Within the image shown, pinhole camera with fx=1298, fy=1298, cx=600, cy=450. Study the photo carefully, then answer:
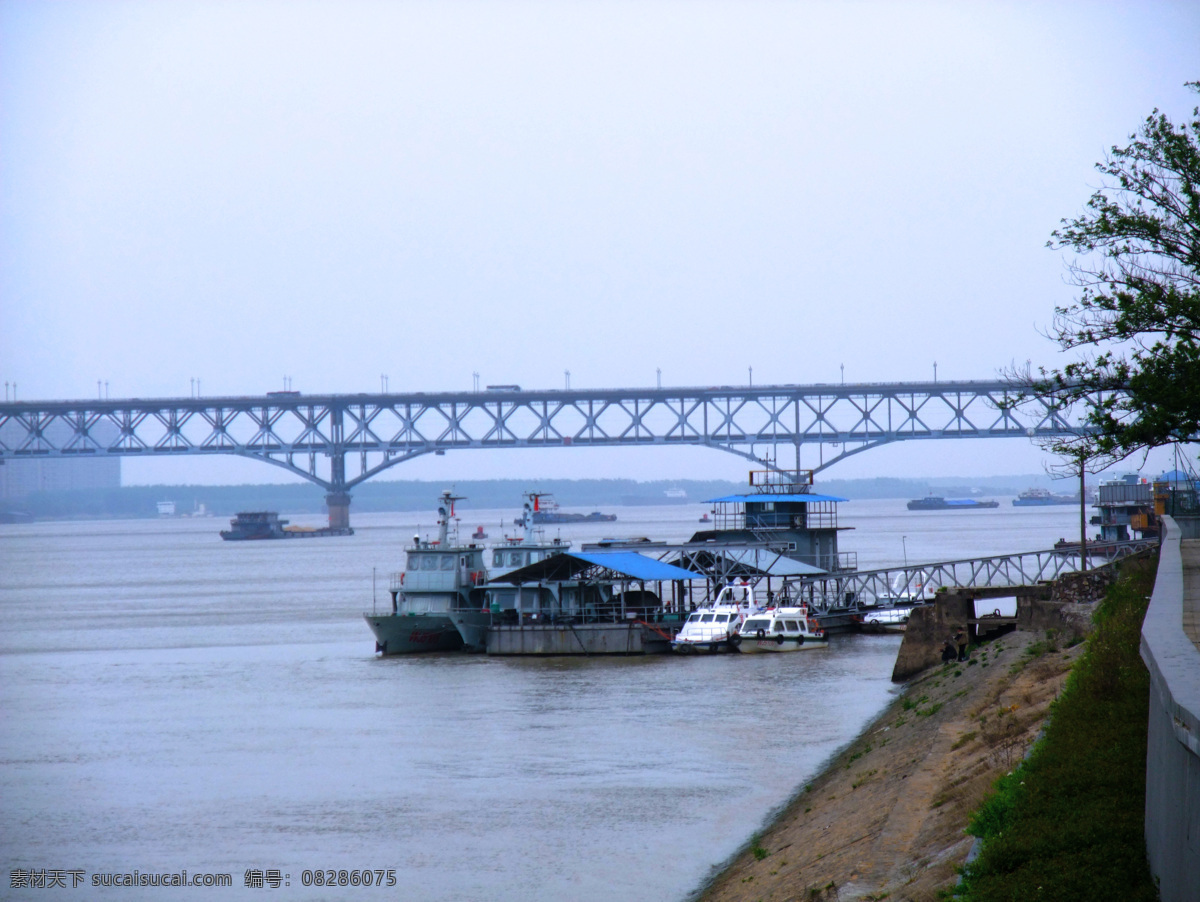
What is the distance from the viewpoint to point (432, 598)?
137ft

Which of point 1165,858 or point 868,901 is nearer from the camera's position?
point 1165,858

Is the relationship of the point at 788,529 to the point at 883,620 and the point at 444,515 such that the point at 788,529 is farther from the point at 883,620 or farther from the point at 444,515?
the point at 444,515

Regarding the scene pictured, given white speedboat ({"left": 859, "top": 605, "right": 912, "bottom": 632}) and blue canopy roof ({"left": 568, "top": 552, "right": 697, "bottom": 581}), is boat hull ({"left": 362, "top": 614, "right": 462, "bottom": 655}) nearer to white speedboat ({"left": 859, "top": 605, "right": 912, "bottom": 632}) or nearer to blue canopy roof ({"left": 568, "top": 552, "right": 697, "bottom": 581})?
blue canopy roof ({"left": 568, "top": 552, "right": 697, "bottom": 581})

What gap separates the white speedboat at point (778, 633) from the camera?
38.4 meters

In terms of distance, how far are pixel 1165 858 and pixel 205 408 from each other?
485ft

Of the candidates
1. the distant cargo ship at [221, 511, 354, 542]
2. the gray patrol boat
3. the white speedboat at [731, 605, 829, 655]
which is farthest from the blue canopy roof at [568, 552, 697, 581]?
the distant cargo ship at [221, 511, 354, 542]

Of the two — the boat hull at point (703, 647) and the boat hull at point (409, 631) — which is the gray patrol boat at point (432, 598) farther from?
the boat hull at point (703, 647)

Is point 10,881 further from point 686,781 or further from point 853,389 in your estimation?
point 853,389

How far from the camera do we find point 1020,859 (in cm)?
817

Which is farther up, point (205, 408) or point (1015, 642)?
point (205, 408)

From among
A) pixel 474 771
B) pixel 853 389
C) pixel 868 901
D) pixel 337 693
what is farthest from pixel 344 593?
pixel 853 389

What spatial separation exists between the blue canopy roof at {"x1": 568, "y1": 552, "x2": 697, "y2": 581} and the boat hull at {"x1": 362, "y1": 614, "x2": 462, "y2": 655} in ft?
16.0

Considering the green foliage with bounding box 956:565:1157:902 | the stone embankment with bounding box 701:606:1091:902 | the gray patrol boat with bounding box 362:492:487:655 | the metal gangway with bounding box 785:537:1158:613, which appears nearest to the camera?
the green foliage with bounding box 956:565:1157:902

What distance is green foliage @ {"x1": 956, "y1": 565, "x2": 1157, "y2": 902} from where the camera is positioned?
24.6 ft
